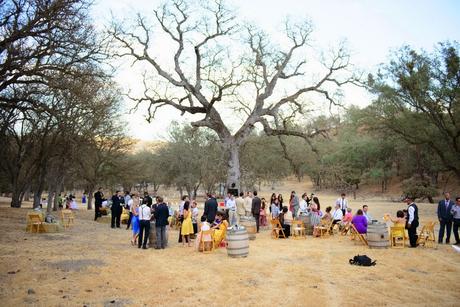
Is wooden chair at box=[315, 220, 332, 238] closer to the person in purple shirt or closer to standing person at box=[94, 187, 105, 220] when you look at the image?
the person in purple shirt

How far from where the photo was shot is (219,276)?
9.64 metres

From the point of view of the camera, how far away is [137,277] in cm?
938

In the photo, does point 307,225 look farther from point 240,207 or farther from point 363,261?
point 363,261

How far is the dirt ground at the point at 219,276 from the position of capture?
306 inches

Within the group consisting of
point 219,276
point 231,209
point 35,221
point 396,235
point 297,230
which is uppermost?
point 231,209

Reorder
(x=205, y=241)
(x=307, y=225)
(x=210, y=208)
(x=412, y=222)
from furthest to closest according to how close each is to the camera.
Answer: (x=307, y=225) → (x=210, y=208) → (x=412, y=222) → (x=205, y=241)

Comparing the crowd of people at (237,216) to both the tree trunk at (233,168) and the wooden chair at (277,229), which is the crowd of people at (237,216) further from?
the tree trunk at (233,168)

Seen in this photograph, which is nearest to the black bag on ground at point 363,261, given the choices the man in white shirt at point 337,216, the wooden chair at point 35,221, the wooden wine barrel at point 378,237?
the wooden wine barrel at point 378,237

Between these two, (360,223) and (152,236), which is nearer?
(152,236)

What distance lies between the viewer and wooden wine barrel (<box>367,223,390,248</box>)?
43.6ft

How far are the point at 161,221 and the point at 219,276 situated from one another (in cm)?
428

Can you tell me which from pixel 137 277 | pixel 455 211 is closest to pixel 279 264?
pixel 137 277

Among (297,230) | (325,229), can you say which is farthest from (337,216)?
(297,230)

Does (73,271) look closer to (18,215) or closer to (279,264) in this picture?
(279,264)
